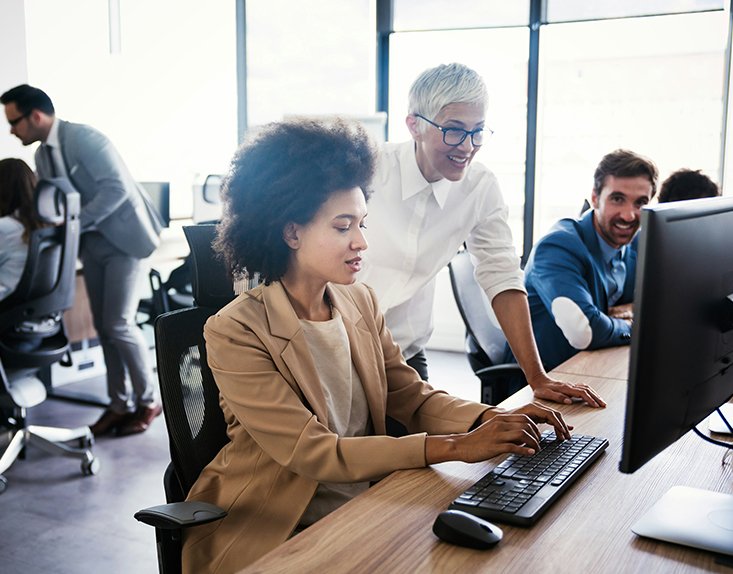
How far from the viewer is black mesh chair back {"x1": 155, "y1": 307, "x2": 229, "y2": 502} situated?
151cm

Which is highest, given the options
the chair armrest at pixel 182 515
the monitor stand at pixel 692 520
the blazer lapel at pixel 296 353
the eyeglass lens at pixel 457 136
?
the eyeglass lens at pixel 457 136

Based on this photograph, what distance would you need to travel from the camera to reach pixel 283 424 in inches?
52.8

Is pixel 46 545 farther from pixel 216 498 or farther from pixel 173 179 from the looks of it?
pixel 173 179

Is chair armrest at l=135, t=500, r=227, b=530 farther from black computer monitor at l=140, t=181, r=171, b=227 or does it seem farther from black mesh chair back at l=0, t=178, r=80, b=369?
black computer monitor at l=140, t=181, r=171, b=227

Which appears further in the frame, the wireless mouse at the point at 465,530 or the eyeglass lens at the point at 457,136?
the eyeglass lens at the point at 457,136

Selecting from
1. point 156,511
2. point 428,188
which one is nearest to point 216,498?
point 156,511

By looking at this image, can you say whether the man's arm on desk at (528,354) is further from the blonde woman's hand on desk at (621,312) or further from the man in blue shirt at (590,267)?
the blonde woman's hand on desk at (621,312)

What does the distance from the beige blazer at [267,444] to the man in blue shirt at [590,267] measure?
3.02 feet

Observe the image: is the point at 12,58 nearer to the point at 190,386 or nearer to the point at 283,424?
the point at 190,386

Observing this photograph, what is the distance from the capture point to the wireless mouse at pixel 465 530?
3.42ft

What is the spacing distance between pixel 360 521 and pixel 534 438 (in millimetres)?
346

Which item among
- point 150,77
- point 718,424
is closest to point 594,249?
point 718,424

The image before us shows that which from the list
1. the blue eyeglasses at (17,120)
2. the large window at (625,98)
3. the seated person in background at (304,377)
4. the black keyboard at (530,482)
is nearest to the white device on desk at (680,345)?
the black keyboard at (530,482)

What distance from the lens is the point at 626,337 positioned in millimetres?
2439
